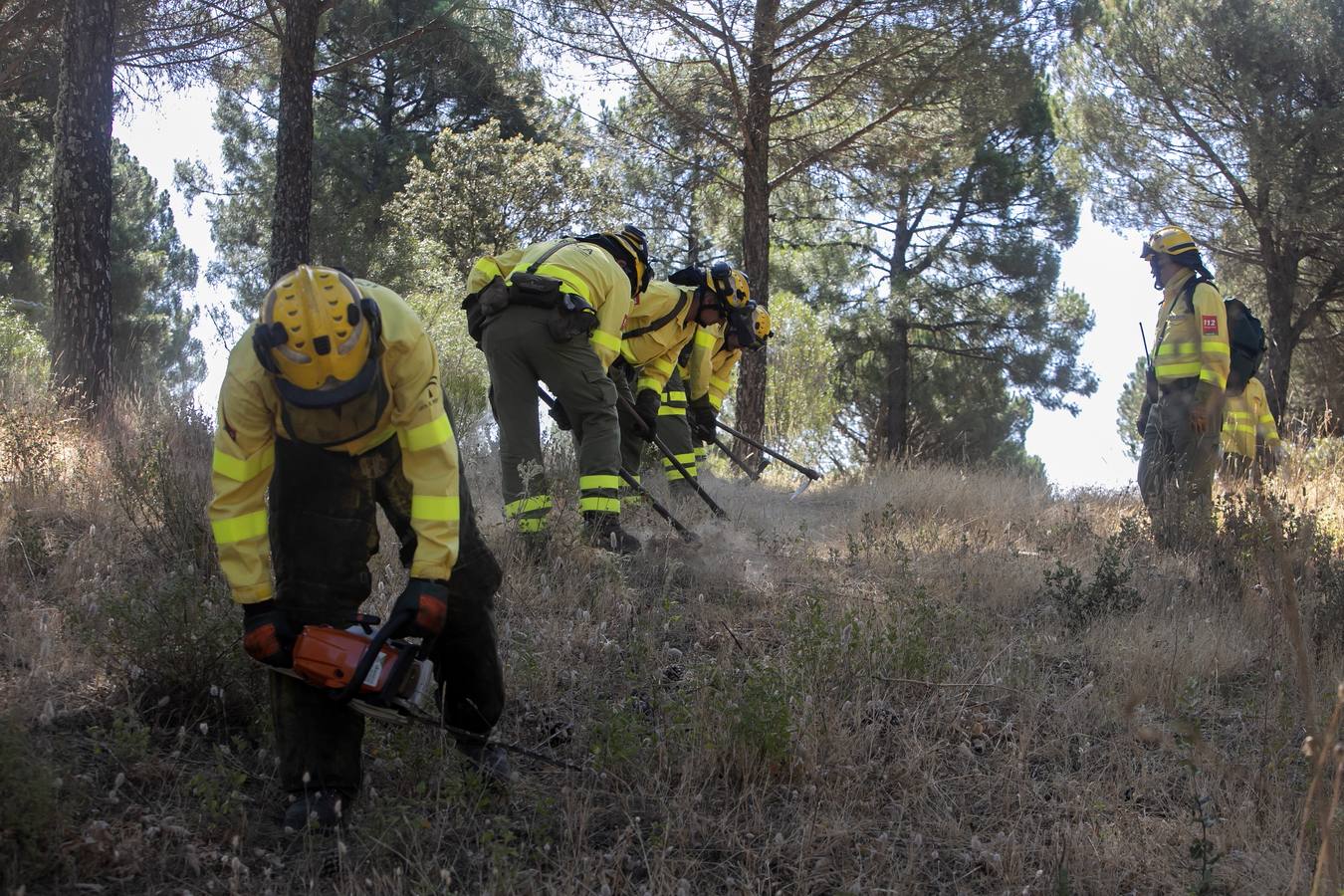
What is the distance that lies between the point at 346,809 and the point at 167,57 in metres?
10.4

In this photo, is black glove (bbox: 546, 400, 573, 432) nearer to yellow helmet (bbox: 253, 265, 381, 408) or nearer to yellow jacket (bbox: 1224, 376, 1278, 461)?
yellow helmet (bbox: 253, 265, 381, 408)

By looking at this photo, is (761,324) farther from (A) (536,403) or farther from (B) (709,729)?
(B) (709,729)

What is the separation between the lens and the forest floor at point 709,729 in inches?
127

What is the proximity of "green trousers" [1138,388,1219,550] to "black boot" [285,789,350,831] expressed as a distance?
4.87 metres

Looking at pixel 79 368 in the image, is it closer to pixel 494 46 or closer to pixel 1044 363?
pixel 494 46

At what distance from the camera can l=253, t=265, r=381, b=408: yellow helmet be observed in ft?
9.81

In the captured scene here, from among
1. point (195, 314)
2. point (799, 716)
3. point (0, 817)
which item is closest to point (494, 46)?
point (799, 716)

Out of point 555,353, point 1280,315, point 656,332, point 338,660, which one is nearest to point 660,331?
point 656,332

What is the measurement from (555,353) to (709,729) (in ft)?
8.08

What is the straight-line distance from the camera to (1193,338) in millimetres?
7332

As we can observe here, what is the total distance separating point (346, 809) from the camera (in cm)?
340

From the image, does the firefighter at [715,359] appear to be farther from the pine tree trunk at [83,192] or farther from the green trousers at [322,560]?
the green trousers at [322,560]

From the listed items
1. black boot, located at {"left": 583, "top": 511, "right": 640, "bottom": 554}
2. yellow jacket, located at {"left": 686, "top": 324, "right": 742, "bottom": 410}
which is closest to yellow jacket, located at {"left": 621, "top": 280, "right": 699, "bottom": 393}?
yellow jacket, located at {"left": 686, "top": 324, "right": 742, "bottom": 410}

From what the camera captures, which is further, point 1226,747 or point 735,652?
point 735,652
